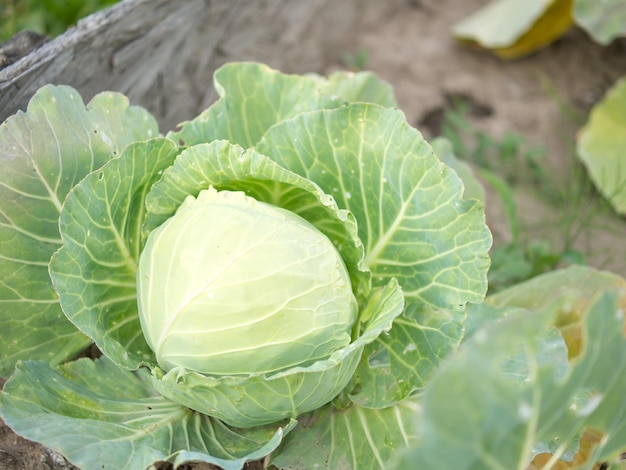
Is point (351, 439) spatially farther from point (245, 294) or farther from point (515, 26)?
point (515, 26)

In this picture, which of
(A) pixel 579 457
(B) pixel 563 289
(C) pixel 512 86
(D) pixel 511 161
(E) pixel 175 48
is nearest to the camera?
(A) pixel 579 457

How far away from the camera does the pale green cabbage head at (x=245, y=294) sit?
5.17 feet

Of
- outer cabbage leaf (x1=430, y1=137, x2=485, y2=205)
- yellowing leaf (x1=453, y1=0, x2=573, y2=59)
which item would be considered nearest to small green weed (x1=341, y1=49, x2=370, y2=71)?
yellowing leaf (x1=453, y1=0, x2=573, y2=59)

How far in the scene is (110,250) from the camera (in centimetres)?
179

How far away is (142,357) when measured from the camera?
188 centimetres

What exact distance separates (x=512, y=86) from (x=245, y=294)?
3.11 metres

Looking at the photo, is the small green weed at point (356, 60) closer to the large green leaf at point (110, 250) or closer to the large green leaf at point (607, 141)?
the large green leaf at point (607, 141)

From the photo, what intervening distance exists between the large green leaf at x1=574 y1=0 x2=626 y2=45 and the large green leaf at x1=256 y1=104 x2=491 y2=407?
231 cm

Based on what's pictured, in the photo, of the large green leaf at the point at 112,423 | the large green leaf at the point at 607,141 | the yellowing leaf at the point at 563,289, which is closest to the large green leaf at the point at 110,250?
the large green leaf at the point at 112,423

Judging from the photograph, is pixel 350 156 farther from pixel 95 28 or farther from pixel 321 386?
pixel 95 28

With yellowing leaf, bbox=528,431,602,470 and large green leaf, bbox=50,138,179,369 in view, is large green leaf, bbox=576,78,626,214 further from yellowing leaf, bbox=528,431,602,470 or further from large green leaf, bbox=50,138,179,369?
large green leaf, bbox=50,138,179,369

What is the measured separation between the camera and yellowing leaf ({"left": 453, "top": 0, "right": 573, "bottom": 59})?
3967mm

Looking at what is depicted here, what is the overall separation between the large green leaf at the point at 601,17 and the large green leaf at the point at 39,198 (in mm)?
2723

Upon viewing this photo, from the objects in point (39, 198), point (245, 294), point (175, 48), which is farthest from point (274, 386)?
point (175, 48)
